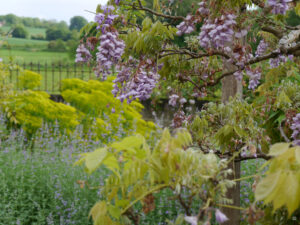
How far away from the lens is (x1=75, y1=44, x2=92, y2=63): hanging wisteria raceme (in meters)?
2.46

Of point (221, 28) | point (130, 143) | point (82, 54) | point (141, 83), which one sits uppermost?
point (221, 28)

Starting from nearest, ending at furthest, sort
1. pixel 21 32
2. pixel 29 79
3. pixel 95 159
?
1. pixel 95 159
2. pixel 29 79
3. pixel 21 32

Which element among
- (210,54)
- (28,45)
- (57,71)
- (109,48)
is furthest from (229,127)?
(28,45)

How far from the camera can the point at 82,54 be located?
2500mm

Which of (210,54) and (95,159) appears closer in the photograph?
(95,159)

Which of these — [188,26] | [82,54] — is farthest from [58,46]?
[188,26]

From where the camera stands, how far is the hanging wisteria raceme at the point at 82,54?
246cm

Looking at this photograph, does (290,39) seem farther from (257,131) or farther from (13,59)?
(13,59)

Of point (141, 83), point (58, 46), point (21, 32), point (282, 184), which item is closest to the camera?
point (282, 184)

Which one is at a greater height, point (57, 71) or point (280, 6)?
point (280, 6)

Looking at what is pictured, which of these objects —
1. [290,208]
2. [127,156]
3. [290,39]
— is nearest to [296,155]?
[290,208]

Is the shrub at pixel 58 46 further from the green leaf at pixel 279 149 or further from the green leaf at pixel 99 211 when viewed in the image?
the green leaf at pixel 279 149

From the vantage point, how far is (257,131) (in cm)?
214

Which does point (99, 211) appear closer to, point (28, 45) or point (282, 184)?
point (282, 184)
